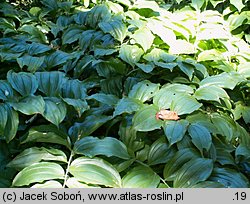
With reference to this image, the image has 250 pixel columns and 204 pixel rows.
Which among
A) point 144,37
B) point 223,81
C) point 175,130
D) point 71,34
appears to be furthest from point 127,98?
point 71,34

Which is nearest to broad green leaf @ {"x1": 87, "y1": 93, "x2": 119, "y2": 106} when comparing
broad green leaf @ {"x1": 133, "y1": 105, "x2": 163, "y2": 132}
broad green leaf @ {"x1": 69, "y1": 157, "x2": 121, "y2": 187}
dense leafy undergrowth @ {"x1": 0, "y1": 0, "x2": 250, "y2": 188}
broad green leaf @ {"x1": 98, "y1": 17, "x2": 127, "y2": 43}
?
dense leafy undergrowth @ {"x1": 0, "y1": 0, "x2": 250, "y2": 188}

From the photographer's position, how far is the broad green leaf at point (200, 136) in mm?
1651

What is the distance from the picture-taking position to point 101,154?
Result: 1602mm

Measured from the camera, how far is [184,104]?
1818mm

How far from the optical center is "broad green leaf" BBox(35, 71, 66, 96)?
195 cm

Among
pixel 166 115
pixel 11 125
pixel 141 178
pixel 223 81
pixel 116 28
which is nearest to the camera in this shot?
pixel 141 178

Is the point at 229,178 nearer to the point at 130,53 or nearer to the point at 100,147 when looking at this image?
the point at 100,147

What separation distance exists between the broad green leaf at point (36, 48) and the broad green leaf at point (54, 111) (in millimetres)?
669

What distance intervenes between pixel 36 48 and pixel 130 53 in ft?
1.87

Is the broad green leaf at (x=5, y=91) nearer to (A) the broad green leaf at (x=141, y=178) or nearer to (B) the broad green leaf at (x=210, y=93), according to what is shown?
(A) the broad green leaf at (x=141, y=178)

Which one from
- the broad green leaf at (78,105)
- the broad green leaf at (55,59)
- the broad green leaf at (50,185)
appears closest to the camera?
the broad green leaf at (50,185)

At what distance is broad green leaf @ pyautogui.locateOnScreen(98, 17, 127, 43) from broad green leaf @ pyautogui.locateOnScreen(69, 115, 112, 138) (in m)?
0.77

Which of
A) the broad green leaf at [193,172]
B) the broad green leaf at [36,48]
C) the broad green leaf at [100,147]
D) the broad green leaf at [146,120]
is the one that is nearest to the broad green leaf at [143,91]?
the broad green leaf at [146,120]

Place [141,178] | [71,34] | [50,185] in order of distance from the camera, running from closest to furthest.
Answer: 1. [50,185]
2. [141,178]
3. [71,34]
